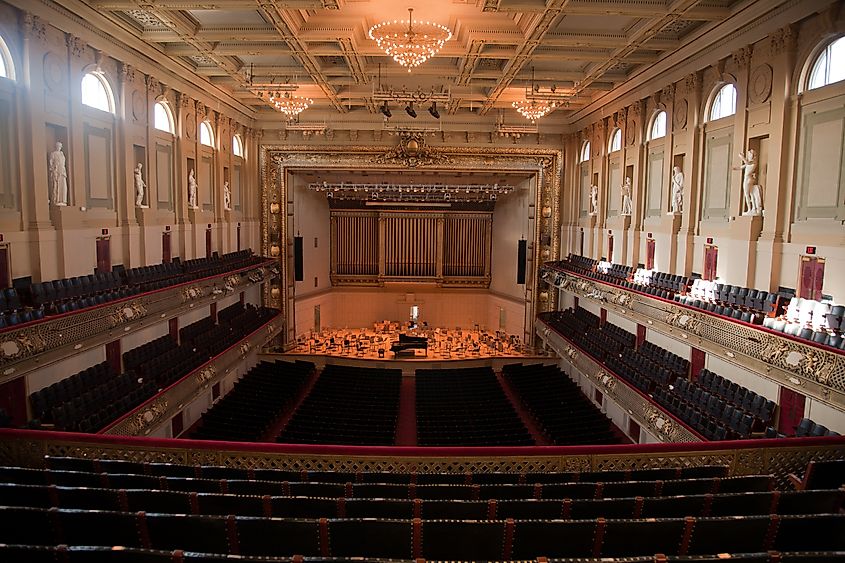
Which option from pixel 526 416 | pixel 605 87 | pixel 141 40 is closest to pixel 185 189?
pixel 141 40

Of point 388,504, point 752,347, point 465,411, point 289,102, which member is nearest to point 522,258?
point 465,411

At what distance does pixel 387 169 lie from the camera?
25.5 meters

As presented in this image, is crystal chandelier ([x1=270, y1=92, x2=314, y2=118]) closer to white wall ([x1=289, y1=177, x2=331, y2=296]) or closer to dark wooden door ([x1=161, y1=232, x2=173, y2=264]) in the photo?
dark wooden door ([x1=161, y1=232, x2=173, y2=264])

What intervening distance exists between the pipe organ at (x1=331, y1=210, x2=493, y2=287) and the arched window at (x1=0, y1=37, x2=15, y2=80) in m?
21.3

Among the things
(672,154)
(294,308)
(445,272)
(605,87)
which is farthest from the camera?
(445,272)

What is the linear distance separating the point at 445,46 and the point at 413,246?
18063mm

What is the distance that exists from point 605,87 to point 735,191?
28.6 ft

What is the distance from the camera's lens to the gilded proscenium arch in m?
25.5

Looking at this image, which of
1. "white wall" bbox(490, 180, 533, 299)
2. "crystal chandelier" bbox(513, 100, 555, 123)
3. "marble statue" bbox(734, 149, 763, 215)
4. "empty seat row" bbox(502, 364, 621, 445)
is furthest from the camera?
"white wall" bbox(490, 180, 533, 299)

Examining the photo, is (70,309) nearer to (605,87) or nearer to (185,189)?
(185,189)

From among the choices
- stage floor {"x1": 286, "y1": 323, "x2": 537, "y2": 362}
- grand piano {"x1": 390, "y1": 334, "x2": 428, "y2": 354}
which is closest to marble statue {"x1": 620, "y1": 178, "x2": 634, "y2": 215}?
stage floor {"x1": 286, "y1": 323, "x2": 537, "y2": 362}

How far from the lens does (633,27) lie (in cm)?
1444

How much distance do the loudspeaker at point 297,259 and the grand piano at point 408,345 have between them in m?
5.97

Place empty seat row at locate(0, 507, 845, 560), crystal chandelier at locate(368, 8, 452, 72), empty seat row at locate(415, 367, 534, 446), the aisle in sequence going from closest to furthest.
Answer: empty seat row at locate(0, 507, 845, 560)
crystal chandelier at locate(368, 8, 452, 72)
empty seat row at locate(415, 367, 534, 446)
the aisle
